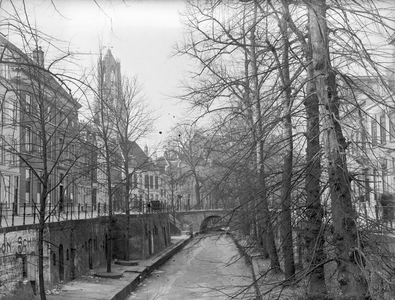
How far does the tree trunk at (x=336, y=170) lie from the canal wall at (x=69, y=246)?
696 centimetres

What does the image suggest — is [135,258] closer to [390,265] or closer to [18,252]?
[18,252]

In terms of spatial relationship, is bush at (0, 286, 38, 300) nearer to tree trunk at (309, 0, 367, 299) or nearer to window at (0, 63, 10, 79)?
window at (0, 63, 10, 79)

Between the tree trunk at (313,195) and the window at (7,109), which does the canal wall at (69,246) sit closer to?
the window at (7,109)

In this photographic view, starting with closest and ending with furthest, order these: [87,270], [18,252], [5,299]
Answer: [5,299] → [18,252] → [87,270]

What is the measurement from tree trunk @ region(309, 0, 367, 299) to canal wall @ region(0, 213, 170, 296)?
22.8 feet

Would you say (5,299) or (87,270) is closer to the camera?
(5,299)

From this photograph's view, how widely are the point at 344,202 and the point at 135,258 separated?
74.9ft

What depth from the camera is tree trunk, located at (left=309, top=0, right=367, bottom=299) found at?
19.0 ft

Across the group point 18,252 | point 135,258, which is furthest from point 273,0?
point 135,258

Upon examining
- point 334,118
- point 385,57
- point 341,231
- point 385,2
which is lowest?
point 341,231

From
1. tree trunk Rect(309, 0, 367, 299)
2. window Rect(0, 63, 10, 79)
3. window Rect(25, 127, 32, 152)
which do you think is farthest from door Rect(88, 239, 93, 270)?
tree trunk Rect(309, 0, 367, 299)

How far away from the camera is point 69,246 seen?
18.7 m

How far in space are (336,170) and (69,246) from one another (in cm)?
1458

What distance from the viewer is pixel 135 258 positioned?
1088 inches
